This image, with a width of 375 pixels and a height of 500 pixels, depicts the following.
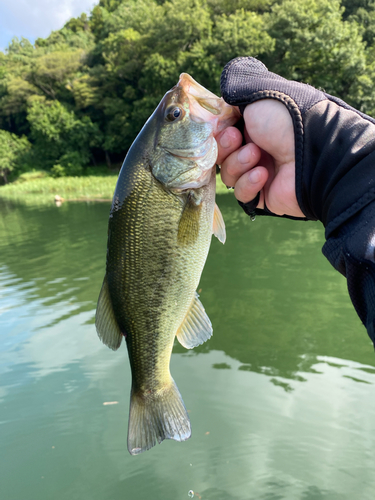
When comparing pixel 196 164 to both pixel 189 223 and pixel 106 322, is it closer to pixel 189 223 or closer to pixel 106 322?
pixel 189 223

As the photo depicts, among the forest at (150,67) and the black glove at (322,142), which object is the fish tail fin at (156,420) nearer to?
the black glove at (322,142)

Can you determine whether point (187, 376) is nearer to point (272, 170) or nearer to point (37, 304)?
point (272, 170)

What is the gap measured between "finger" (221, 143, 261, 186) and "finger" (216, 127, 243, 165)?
36 millimetres

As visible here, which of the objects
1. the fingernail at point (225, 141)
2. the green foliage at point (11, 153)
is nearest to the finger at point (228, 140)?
the fingernail at point (225, 141)

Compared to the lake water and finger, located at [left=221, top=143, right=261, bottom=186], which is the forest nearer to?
the lake water

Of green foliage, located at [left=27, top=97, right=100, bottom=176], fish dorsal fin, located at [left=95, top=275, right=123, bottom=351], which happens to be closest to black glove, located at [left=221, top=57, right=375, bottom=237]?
fish dorsal fin, located at [left=95, top=275, right=123, bottom=351]

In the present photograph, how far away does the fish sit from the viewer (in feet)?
6.40

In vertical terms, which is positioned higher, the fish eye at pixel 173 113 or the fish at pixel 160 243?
the fish eye at pixel 173 113

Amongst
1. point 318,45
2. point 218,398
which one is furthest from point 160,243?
point 318,45

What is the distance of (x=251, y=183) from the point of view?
2268 mm

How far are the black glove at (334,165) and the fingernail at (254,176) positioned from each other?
319 mm

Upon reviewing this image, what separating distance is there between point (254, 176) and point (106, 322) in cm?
120

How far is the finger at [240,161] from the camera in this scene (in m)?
2.20

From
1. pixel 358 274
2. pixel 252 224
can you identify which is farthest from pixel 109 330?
pixel 252 224
